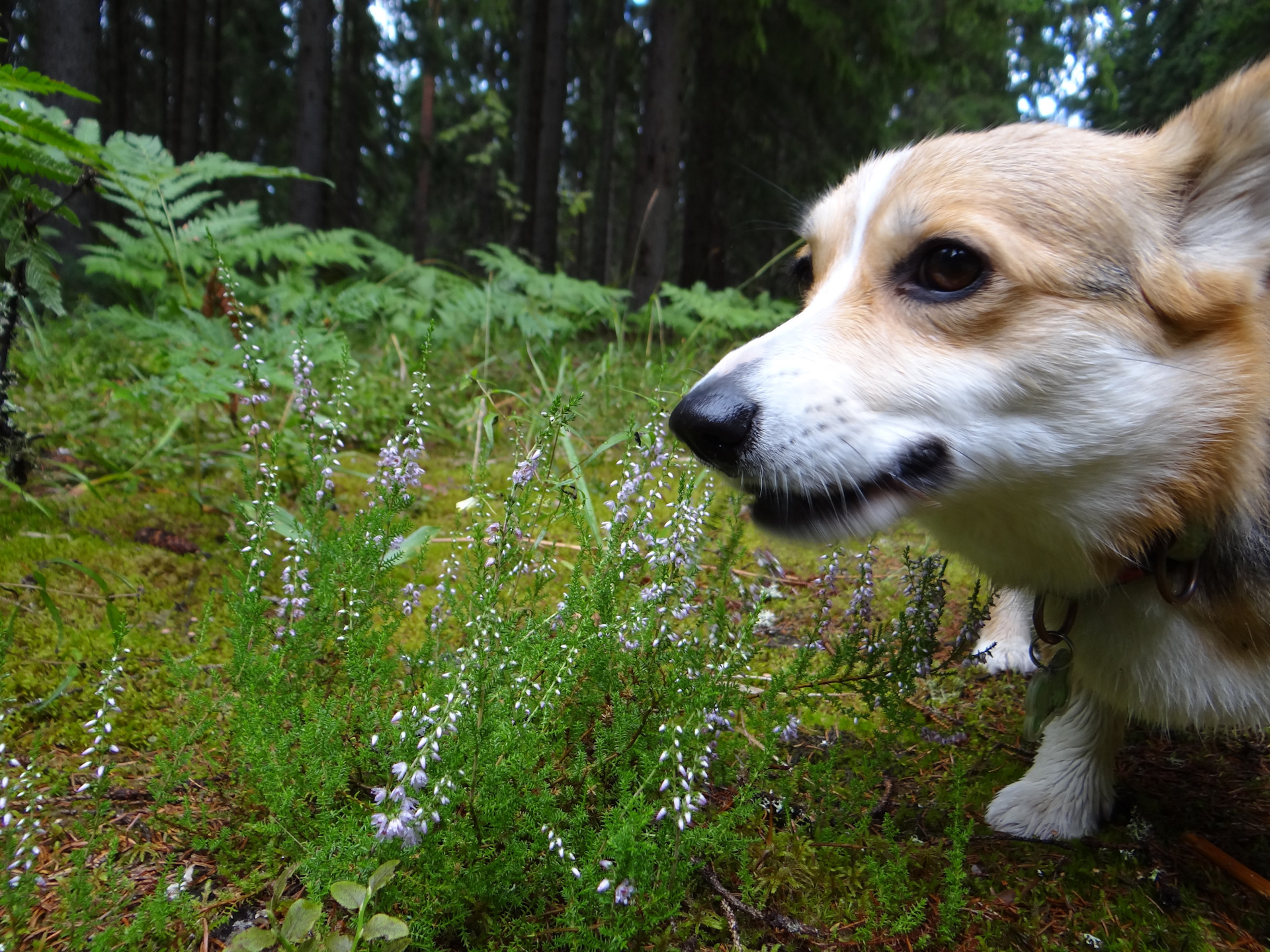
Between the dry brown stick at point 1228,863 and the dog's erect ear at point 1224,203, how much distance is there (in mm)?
1334

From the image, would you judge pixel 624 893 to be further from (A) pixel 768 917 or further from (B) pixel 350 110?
(B) pixel 350 110

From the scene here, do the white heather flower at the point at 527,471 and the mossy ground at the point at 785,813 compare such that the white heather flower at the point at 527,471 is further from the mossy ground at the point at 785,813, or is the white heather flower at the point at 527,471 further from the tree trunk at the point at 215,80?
the tree trunk at the point at 215,80

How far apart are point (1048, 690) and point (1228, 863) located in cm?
60

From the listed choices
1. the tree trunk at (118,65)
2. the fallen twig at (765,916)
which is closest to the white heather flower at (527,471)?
the fallen twig at (765,916)

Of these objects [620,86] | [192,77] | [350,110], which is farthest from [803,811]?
[192,77]

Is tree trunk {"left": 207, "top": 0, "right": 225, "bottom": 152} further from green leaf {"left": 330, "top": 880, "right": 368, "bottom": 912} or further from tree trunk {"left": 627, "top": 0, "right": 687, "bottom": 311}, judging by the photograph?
green leaf {"left": 330, "top": 880, "right": 368, "bottom": 912}

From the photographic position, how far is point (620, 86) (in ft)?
44.3

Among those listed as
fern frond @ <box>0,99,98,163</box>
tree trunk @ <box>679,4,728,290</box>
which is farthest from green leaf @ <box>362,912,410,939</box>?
tree trunk @ <box>679,4,728,290</box>

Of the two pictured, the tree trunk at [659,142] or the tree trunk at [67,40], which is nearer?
the tree trunk at [67,40]

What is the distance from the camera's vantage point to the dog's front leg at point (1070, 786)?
2.00 m

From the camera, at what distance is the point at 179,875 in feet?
4.63

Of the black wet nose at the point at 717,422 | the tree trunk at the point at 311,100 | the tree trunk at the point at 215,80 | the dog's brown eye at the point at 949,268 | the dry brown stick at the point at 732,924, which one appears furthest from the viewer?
the tree trunk at the point at 215,80

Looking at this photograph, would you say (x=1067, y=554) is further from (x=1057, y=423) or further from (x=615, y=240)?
(x=615, y=240)

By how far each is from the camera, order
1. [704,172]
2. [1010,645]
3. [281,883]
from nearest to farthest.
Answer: [281,883]
[1010,645]
[704,172]
